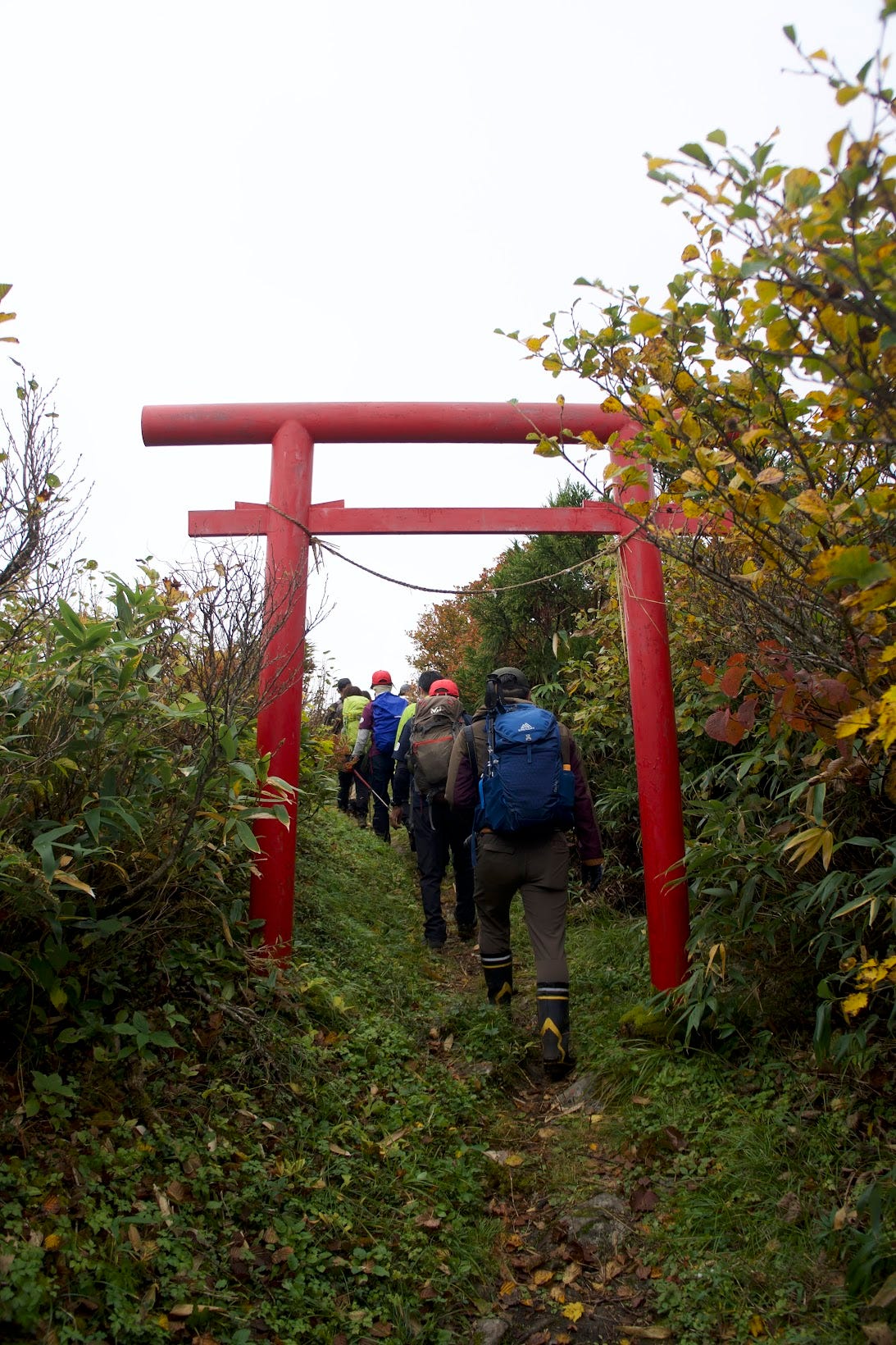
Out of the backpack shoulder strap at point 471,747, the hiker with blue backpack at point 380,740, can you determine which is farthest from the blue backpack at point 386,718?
the backpack shoulder strap at point 471,747

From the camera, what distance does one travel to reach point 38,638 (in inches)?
146

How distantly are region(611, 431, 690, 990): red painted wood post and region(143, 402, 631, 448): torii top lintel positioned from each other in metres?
0.48

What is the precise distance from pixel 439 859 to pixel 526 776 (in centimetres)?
236

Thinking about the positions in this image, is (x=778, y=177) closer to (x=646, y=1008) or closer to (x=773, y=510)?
(x=773, y=510)

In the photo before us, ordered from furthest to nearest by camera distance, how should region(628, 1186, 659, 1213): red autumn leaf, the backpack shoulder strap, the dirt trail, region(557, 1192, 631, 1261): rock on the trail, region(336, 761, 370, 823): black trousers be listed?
region(336, 761, 370, 823): black trousers → the backpack shoulder strap → region(628, 1186, 659, 1213): red autumn leaf → region(557, 1192, 631, 1261): rock on the trail → the dirt trail

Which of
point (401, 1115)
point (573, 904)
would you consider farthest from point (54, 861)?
point (573, 904)

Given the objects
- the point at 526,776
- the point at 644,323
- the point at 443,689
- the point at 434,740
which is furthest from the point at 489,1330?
the point at 443,689

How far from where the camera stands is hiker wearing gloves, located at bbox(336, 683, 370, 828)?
10.9 m

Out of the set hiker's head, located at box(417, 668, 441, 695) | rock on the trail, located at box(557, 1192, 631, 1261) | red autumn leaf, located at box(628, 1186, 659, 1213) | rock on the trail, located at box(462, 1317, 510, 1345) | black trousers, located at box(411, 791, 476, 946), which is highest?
hiker's head, located at box(417, 668, 441, 695)

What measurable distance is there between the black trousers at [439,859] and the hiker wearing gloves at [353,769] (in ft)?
10.3

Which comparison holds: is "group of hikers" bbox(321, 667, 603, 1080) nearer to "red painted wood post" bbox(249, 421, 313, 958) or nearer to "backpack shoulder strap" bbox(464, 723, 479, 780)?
"backpack shoulder strap" bbox(464, 723, 479, 780)

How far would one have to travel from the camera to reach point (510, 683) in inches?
217

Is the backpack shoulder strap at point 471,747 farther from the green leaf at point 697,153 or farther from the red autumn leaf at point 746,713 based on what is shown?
the green leaf at point 697,153

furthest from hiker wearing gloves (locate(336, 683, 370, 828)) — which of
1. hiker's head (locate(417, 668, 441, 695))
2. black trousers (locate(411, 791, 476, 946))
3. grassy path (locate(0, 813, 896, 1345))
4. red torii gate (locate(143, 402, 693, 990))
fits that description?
grassy path (locate(0, 813, 896, 1345))
